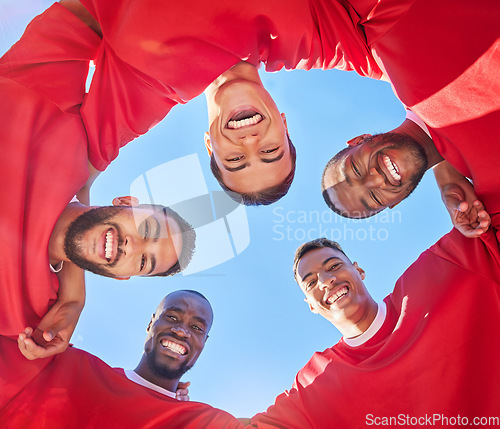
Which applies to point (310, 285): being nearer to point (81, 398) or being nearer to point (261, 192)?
point (261, 192)

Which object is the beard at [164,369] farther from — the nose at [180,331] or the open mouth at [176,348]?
the nose at [180,331]

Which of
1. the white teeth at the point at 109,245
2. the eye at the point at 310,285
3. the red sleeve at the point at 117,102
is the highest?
the red sleeve at the point at 117,102

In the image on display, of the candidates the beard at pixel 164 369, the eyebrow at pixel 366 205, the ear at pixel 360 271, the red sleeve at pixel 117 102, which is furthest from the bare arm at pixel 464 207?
the beard at pixel 164 369

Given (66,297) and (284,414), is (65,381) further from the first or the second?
(284,414)

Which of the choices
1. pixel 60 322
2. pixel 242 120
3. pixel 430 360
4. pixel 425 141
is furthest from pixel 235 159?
pixel 430 360

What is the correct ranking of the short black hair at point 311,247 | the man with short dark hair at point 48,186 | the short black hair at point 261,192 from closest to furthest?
the man with short dark hair at point 48,186 < the short black hair at point 261,192 < the short black hair at point 311,247

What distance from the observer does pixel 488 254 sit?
2250 mm

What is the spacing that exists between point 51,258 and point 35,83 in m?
1.00

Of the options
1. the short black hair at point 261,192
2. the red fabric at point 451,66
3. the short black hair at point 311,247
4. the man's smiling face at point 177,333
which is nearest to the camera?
the red fabric at point 451,66

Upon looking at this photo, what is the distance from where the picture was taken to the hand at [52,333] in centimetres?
225

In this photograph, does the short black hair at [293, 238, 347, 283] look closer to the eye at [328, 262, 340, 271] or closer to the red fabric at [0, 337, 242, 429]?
the eye at [328, 262, 340, 271]

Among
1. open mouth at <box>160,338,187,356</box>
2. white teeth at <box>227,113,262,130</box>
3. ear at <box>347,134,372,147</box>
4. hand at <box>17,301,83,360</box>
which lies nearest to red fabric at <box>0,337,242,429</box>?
hand at <box>17,301,83,360</box>

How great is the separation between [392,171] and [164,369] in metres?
2.14

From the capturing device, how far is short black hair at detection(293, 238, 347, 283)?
3.27m
